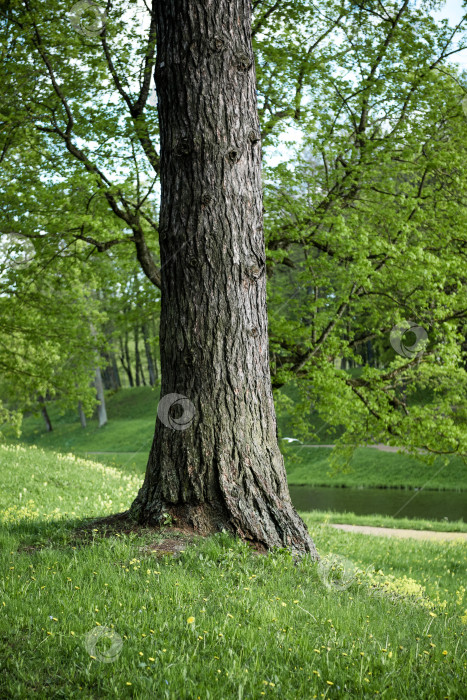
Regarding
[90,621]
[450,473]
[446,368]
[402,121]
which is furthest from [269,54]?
[450,473]

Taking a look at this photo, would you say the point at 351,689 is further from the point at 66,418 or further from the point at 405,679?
the point at 66,418

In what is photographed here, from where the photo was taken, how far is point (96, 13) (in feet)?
32.3

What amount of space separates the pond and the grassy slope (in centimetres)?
113

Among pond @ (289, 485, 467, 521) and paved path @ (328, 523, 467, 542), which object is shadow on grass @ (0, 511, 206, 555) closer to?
paved path @ (328, 523, 467, 542)

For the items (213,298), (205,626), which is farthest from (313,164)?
(205,626)

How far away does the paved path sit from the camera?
40.9 ft

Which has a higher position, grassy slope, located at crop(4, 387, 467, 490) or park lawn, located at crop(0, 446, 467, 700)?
park lawn, located at crop(0, 446, 467, 700)

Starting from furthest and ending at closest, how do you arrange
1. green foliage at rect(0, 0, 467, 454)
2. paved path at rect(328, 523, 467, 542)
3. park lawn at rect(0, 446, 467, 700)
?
paved path at rect(328, 523, 467, 542), green foliage at rect(0, 0, 467, 454), park lawn at rect(0, 446, 467, 700)

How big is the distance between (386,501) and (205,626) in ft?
66.8

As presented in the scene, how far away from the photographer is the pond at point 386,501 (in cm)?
1964

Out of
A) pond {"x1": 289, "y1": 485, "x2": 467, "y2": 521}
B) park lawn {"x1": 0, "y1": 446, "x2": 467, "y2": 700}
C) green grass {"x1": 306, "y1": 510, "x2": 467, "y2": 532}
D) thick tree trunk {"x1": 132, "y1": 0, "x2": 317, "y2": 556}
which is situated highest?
thick tree trunk {"x1": 132, "y1": 0, "x2": 317, "y2": 556}

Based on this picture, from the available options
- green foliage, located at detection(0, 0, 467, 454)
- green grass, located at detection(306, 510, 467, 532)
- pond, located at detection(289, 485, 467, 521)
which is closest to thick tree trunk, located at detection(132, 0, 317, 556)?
green foliage, located at detection(0, 0, 467, 454)

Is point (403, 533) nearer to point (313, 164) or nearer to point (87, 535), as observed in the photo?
point (313, 164)

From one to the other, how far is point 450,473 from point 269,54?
21804mm
